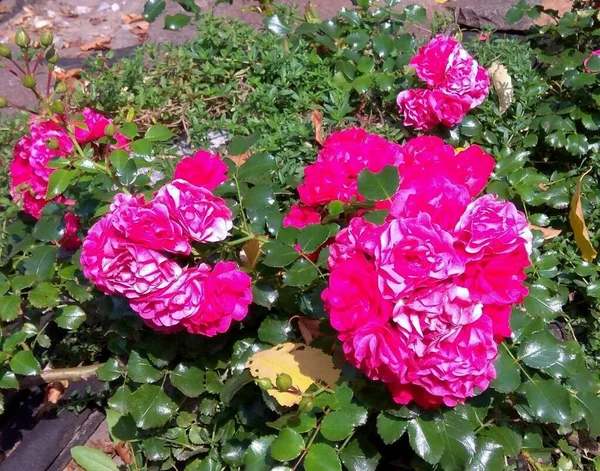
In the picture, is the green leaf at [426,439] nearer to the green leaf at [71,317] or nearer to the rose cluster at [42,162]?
the green leaf at [71,317]

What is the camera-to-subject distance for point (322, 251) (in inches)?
65.2

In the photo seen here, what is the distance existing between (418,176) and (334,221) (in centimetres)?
41

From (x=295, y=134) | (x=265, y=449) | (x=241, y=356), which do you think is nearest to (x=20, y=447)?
(x=241, y=356)

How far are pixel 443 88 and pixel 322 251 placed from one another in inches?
42.4

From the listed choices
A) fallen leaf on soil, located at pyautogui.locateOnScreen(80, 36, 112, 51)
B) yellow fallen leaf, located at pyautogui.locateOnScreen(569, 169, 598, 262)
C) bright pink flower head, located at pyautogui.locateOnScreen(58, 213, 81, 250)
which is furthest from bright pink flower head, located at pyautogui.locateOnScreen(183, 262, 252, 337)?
fallen leaf on soil, located at pyautogui.locateOnScreen(80, 36, 112, 51)

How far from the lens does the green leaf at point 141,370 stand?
1785 mm

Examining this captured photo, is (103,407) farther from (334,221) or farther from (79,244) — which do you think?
(334,221)

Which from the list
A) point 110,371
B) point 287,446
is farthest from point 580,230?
point 110,371

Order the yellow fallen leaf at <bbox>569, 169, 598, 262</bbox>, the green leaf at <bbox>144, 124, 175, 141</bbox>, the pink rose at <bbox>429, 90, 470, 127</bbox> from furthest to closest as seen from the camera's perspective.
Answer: the pink rose at <bbox>429, 90, 470, 127</bbox> → the yellow fallen leaf at <bbox>569, 169, 598, 262</bbox> → the green leaf at <bbox>144, 124, 175, 141</bbox>

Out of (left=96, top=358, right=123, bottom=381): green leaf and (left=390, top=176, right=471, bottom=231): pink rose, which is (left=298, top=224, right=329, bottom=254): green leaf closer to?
(left=390, top=176, right=471, bottom=231): pink rose

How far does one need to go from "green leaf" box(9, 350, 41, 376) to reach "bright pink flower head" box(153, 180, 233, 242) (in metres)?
0.65

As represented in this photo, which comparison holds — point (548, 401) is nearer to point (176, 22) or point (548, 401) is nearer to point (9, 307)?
point (9, 307)

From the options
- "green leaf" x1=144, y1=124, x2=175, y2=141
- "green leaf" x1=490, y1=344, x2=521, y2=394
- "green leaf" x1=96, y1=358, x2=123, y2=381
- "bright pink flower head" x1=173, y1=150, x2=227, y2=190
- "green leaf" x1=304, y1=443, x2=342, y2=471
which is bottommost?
"green leaf" x1=96, y1=358, x2=123, y2=381

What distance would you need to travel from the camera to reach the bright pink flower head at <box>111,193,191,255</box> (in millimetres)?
1422
